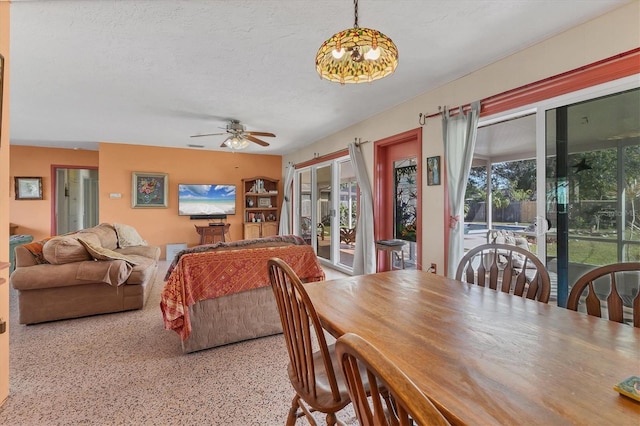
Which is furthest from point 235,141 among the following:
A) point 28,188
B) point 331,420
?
point 28,188

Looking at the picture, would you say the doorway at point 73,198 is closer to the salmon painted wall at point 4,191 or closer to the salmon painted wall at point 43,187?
the salmon painted wall at point 43,187

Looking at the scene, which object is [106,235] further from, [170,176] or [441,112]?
[441,112]

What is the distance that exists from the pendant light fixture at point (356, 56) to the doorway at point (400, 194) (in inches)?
84.0

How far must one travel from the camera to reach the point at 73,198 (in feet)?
23.3

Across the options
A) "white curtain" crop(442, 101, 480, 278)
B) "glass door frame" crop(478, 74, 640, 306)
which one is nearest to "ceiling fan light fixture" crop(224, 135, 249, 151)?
"white curtain" crop(442, 101, 480, 278)

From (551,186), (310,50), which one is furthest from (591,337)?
(310,50)

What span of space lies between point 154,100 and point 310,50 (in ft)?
7.59

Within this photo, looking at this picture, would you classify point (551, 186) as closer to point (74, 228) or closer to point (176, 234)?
point (176, 234)

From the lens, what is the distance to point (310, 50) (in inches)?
97.0

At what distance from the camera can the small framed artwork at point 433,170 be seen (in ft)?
10.5

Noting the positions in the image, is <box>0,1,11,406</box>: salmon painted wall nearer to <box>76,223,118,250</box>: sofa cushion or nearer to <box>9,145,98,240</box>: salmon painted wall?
<box>76,223,118,250</box>: sofa cushion

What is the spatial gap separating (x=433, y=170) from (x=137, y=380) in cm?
326

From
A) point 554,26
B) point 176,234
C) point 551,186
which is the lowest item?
point 176,234

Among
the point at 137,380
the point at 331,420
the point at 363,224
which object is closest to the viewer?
the point at 331,420
